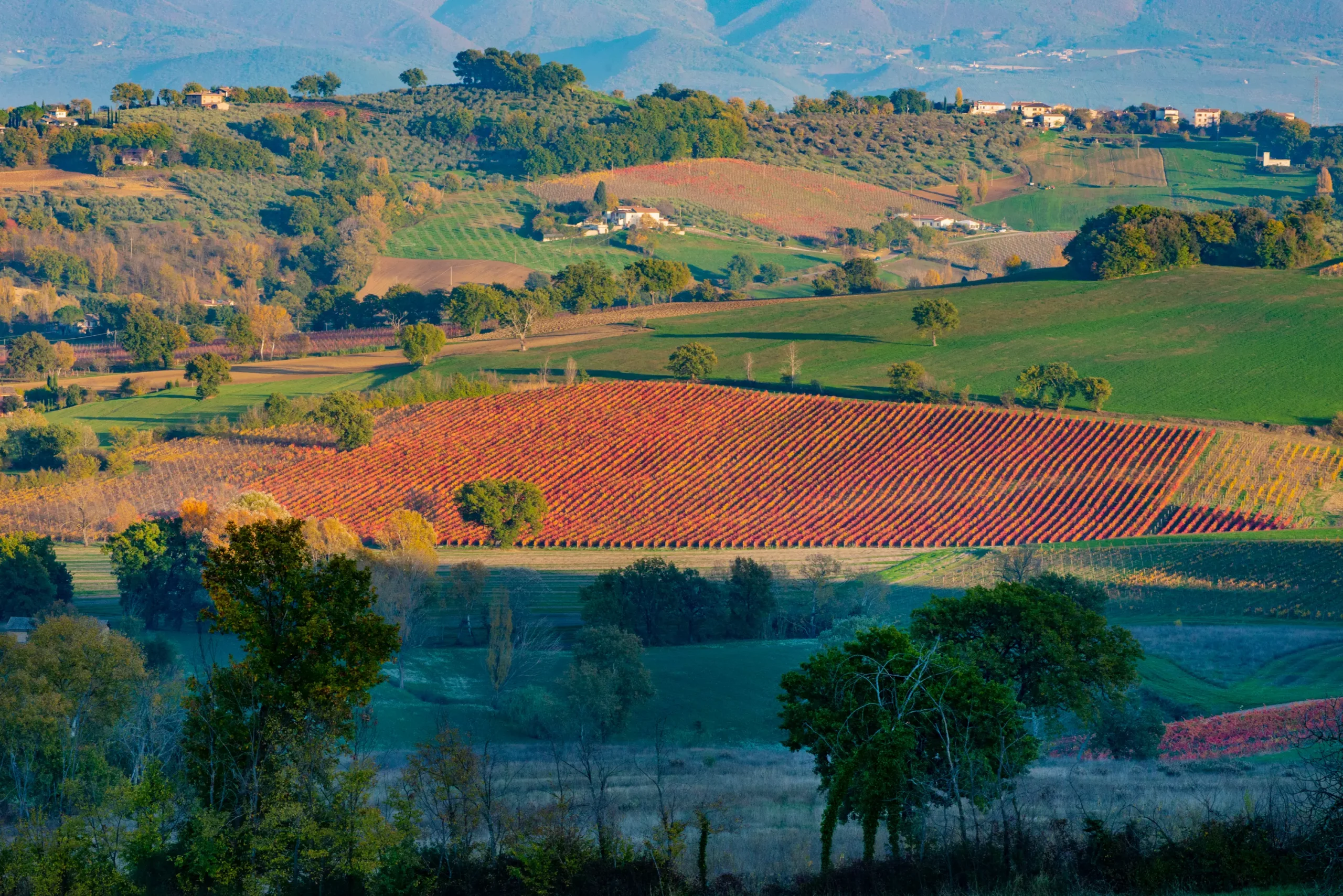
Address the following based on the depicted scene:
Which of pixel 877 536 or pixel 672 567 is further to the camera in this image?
pixel 877 536

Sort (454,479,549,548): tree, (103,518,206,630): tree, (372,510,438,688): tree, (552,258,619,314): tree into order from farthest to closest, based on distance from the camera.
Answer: (552,258,619,314): tree < (454,479,549,548): tree < (103,518,206,630): tree < (372,510,438,688): tree

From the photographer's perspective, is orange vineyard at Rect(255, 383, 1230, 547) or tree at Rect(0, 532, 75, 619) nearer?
tree at Rect(0, 532, 75, 619)

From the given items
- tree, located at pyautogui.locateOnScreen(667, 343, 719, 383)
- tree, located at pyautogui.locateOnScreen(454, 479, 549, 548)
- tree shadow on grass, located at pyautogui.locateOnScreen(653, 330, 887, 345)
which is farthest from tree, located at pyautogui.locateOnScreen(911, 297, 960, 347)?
tree, located at pyautogui.locateOnScreen(454, 479, 549, 548)

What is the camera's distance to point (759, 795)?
34.0 metres

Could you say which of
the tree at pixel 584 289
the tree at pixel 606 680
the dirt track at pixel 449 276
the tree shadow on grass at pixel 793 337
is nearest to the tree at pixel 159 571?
the tree at pixel 606 680

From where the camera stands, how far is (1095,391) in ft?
317

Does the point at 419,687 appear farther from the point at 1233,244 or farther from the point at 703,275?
the point at 703,275

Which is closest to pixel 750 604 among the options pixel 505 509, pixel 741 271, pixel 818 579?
pixel 818 579

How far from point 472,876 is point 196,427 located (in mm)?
88814

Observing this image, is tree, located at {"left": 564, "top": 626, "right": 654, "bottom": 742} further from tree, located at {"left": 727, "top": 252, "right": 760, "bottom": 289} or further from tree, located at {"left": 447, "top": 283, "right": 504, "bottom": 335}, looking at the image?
tree, located at {"left": 727, "top": 252, "right": 760, "bottom": 289}

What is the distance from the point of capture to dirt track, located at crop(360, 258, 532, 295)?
7446 inches

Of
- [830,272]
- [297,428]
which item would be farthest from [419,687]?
[830,272]

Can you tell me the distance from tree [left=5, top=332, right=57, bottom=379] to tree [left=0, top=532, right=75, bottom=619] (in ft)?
242

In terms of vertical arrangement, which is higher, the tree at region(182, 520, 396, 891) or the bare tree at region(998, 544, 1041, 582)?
the tree at region(182, 520, 396, 891)
